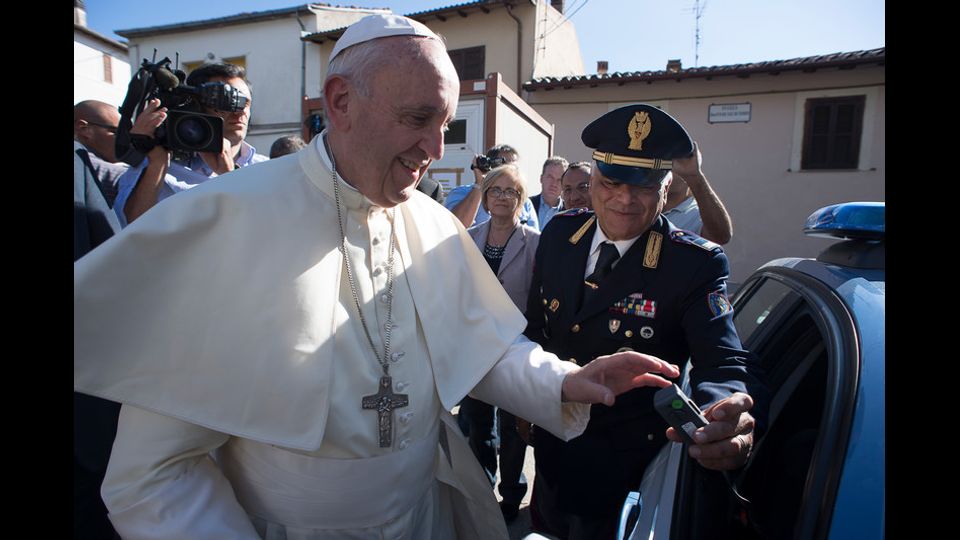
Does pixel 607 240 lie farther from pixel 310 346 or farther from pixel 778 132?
pixel 778 132

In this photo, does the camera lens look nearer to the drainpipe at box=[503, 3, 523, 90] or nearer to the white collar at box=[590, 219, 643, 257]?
the white collar at box=[590, 219, 643, 257]

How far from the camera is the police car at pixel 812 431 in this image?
3.68 ft

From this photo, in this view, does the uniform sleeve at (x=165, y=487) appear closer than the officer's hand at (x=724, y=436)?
Yes

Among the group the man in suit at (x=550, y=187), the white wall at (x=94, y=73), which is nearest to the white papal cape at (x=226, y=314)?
the man in suit at (x=550, y=187)

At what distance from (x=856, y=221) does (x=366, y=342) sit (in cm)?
149

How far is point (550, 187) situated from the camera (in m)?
5.11

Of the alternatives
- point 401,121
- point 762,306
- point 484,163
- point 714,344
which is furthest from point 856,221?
point 484,163

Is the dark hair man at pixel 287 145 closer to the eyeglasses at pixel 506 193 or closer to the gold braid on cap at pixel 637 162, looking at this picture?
the eyeglasses at pixel 506 193

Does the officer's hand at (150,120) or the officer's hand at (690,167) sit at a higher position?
the officer's hand at (150,120)

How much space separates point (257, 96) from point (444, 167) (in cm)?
1185
